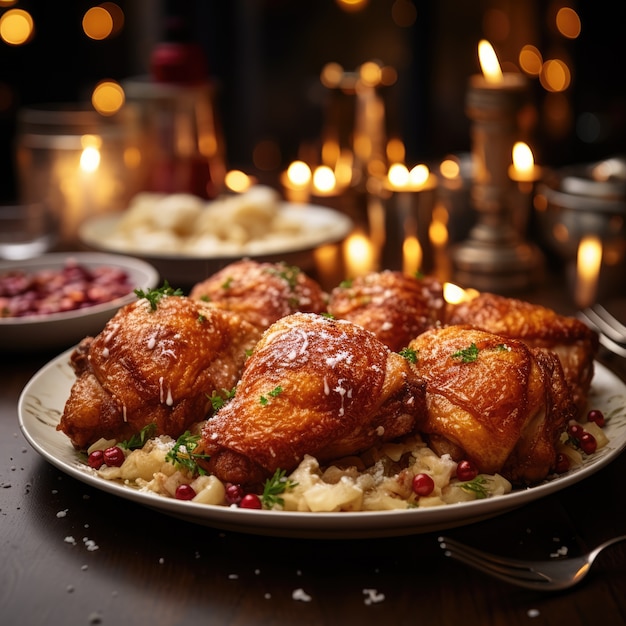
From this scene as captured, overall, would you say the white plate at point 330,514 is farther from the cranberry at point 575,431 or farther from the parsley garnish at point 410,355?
the parsley garnish at point 410,355

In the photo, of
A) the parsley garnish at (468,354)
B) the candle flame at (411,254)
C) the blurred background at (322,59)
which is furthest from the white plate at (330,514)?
the blurred background at (322,59)

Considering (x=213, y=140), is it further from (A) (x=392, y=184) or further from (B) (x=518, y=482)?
(B) (x=518, y=482)

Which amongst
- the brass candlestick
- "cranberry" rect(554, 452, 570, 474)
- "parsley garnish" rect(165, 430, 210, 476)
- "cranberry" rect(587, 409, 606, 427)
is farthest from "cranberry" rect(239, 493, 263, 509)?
the brass candlestick

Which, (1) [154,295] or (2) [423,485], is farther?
(1) [154,295]

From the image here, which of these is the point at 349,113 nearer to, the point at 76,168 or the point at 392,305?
the point at 76,168

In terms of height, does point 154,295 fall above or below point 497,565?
above

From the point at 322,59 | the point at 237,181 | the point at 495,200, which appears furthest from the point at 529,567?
the point at 322,59

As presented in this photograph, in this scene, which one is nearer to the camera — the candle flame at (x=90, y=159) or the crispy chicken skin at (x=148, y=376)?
the crispy chicken skin at (x=148, y=376)
